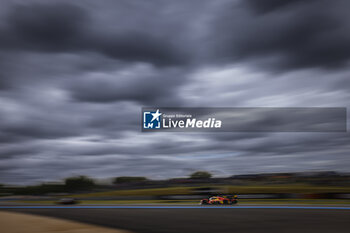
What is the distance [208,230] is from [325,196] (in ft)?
59.6

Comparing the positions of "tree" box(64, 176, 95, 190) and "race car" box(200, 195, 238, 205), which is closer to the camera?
"race car" box(200, 195, 238, 205)

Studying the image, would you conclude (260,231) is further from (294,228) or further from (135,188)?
(135,188)

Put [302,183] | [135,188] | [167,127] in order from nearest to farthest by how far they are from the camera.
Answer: [167,127]
[302,183]
[135,188]

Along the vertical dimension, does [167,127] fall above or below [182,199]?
above

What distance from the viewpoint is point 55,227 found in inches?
Answer: 459

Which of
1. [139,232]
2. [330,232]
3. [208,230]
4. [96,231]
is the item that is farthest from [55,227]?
[330,232]

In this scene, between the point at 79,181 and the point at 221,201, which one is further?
the point at 79,181

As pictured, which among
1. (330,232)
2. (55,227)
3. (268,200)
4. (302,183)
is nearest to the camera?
(330,232)

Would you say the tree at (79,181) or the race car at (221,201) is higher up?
the race car at (221,201)

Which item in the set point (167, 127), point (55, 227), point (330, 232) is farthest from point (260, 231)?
point (167, 127)

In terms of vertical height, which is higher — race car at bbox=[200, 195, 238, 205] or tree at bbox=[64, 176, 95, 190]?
race car at bbox=[200, 195, 238, 205]

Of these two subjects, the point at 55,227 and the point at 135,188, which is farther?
the point at 135,188

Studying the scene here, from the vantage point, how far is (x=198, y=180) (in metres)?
41.6

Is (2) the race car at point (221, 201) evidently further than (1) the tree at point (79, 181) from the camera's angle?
No
